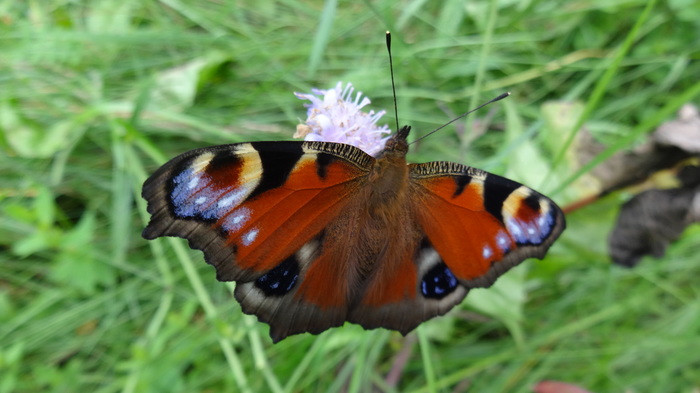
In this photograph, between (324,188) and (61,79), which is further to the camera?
(61,79)

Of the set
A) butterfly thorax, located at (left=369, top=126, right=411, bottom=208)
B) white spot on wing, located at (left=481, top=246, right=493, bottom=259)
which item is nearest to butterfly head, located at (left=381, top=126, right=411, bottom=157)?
butterfly thorax, located at (left=369, top=126, right=411, bottom=208)

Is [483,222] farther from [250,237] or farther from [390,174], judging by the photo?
[250,237]

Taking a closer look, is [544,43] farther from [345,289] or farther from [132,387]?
[132,387]

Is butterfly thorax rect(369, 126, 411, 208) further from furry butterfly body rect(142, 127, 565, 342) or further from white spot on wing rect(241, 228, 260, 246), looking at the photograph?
white spot on wing rect(241, 228, 260, 246)

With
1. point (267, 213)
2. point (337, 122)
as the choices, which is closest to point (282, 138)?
point (337, 122)

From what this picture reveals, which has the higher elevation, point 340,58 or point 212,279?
point 340,58

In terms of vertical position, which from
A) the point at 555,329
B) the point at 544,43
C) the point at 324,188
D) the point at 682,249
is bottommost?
the point at 555,329

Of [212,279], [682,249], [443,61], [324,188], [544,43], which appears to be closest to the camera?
[324,188]

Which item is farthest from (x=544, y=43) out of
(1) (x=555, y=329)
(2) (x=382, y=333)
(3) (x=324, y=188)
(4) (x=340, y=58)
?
(3) (x=324, y=188)
